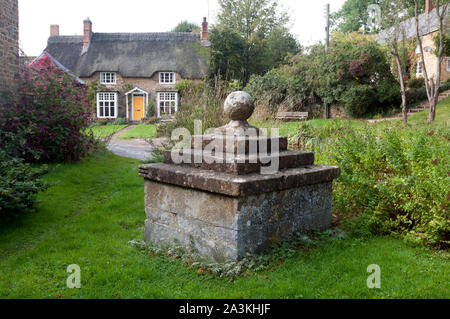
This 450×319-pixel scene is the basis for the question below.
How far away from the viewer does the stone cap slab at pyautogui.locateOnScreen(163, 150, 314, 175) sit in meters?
3.78

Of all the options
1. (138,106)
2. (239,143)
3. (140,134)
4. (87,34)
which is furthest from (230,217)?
(87,34)

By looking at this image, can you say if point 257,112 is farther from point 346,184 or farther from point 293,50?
point 293,50

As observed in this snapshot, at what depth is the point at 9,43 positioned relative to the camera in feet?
31.9

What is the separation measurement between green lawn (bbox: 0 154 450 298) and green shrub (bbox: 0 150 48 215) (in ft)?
1.04

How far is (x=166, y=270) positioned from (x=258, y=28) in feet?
117

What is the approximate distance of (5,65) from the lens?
9.34m

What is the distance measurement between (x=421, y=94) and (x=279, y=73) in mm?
8609

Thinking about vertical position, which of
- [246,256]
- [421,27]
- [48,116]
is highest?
[421,27]

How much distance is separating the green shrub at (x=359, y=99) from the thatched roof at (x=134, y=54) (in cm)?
1301

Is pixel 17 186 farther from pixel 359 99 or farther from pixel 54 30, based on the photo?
pixel 54 30

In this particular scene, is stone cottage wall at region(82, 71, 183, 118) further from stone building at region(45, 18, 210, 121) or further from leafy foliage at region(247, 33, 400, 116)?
leafy foliage at region(247, 33, 400, 116)

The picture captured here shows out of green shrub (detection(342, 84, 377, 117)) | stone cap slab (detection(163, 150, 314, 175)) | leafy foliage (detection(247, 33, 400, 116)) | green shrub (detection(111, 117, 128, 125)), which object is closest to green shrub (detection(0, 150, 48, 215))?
stone cap slab (detection(163, 150, 314, 175))
